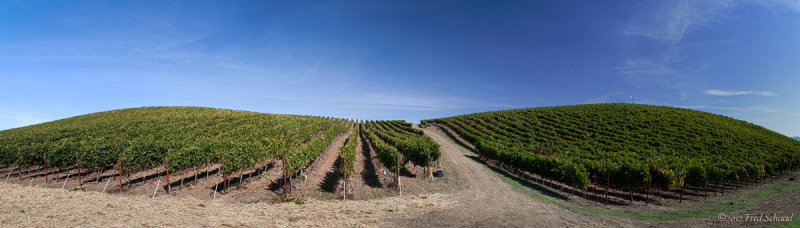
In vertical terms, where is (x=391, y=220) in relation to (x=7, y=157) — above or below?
above

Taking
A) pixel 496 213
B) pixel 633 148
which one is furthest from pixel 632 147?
pixel 496 213

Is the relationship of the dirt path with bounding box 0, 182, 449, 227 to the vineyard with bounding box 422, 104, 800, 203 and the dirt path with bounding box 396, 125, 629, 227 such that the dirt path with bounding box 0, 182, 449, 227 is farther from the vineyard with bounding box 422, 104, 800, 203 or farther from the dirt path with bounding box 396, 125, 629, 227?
the vineyard with bounding box 422, 104, 800, 203

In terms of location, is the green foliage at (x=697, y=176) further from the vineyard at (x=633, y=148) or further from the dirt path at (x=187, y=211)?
the dirt path at (x=187, y=211)

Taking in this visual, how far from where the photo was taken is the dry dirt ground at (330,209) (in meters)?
14.6

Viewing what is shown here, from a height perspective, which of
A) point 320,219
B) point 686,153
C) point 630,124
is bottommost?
point 320,219

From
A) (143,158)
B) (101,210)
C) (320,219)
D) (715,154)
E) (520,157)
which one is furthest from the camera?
(715,154)

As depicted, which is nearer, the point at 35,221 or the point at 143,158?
the point at 35,221

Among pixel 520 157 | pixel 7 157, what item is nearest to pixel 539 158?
pixel 520 157

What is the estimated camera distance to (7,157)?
35.3 metres

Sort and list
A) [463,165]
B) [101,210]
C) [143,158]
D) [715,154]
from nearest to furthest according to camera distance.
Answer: [101,210] → [143,158] → [463,165] → [715,154]

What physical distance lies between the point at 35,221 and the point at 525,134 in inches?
2510

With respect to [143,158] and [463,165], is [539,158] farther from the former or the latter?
[143,158]

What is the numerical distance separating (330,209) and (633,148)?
5228 centimetres

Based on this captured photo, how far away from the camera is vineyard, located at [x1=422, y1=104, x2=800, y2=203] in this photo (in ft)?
78.1
